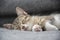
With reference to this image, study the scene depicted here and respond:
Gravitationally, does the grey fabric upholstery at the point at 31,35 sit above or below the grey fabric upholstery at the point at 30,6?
below

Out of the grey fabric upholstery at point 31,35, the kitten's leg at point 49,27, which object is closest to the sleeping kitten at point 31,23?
the kitten's leg at point 49,27

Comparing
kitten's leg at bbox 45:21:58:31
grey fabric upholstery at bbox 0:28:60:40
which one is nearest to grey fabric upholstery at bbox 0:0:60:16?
kitten's leg at bbox 45:21:58:31

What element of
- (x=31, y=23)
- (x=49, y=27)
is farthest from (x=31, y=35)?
(x=31, y=23)

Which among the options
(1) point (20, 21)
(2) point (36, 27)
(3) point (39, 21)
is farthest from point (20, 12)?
A: (2) point (36, 27)

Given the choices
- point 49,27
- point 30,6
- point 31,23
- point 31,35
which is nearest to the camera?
point 31,35

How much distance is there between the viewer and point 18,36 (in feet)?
3.22

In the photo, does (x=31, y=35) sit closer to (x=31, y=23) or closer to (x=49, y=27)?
(x=49, y=27)

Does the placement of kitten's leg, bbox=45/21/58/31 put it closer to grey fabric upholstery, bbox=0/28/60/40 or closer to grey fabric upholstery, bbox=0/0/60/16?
grey fabric upholstery, bbox=0/28/60/40

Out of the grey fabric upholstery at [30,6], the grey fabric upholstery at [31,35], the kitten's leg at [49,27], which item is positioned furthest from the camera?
the grey fabric upholstery at [30,6]

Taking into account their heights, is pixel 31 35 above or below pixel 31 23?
below

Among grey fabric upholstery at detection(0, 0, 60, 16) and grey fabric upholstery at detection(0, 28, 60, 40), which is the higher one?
grey fabric upholstery at detection(0, 0, 60, 16)

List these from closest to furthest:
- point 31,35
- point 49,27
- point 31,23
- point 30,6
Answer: point 31,35 → point 49,27 → point 31,23 → point 30,6

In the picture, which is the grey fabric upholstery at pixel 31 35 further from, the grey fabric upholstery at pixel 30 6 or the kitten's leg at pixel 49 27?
the grey fabric upholstery at pixel 30 6

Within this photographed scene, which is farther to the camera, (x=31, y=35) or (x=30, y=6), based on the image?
(x=30, y=6)
